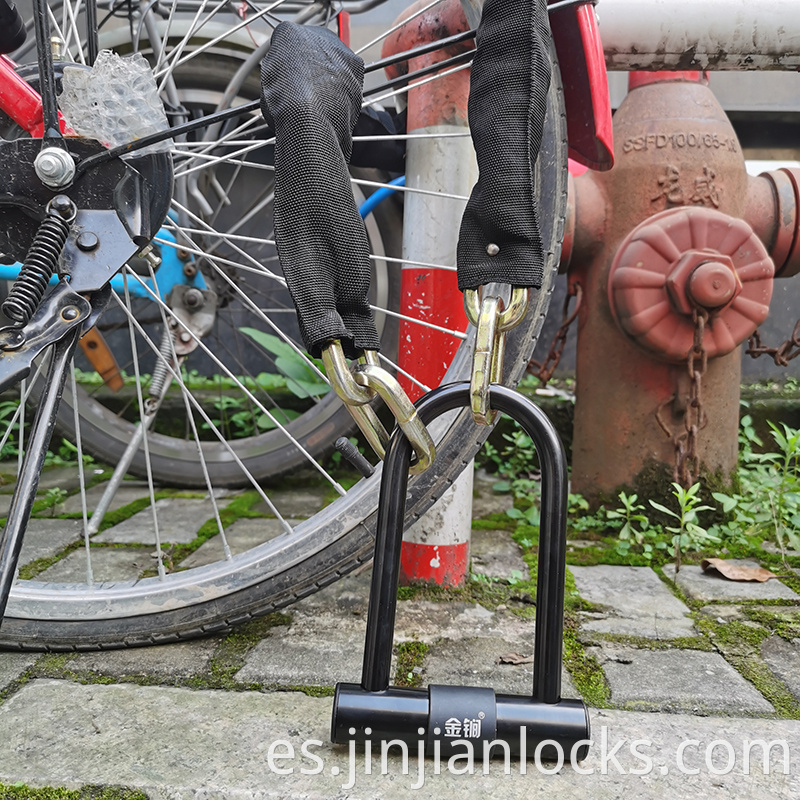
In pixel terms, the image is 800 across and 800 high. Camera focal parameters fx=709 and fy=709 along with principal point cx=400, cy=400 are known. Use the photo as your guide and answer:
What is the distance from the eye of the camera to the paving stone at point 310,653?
0.96 metres

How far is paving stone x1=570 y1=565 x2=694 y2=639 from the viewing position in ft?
3.71

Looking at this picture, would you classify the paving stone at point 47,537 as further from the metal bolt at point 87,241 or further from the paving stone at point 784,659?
the paving stone at point 784,659

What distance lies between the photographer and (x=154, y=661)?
3.32ft

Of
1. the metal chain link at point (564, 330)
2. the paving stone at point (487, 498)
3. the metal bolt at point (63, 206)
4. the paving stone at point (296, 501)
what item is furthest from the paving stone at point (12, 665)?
the metal chain link at point (564, 330)

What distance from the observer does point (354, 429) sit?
1873 mm

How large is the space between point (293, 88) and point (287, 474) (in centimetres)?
142

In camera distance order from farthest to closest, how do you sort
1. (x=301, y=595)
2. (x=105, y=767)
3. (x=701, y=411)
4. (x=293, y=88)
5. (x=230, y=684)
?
(x=701, y=411), (x=301, y=595), (x=230, y=684), (x=105, y=767), (x=293, y=88)

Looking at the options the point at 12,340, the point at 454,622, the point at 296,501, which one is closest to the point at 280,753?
the point at 454,622

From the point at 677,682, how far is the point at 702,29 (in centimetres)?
113

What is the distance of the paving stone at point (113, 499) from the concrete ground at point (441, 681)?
85cm

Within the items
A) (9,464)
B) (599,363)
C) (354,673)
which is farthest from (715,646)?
(9,464)

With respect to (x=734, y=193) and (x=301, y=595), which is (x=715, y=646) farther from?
(x=734, y=193)

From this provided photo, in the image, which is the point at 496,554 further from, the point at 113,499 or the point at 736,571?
the point at 113,499

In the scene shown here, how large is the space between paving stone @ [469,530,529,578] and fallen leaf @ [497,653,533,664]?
32cm
